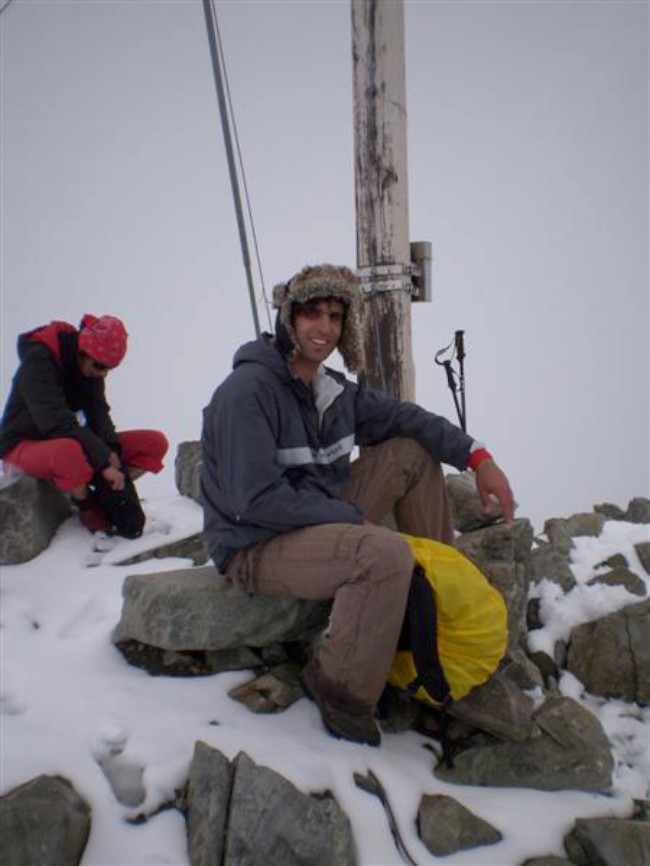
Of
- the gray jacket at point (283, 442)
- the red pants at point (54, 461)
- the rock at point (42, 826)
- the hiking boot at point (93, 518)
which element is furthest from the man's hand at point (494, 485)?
the hiking boot at point (93, 518)

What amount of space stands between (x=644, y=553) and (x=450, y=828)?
3896 mm

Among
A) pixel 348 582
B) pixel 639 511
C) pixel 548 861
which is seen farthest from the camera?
pixel 639 511

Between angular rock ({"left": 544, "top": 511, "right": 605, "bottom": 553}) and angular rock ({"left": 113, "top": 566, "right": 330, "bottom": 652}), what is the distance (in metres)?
3.43

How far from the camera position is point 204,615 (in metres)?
3.51

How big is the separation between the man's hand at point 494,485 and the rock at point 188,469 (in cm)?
376

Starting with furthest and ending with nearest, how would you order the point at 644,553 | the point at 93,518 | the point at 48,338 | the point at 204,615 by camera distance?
1. the point at 644,553
2. the point at 93,518
3. the point at 48,338
4. the point at 204,615

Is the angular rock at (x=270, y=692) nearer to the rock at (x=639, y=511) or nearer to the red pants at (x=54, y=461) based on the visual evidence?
the red pants at (x=54, y=461)

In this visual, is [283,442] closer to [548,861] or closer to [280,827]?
[280,827]

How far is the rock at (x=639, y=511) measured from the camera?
23.4 ft

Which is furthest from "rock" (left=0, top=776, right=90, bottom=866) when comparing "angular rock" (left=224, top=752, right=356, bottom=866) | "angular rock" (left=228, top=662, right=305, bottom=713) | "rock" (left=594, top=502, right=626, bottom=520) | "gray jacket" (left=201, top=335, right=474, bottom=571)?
"rock" (left=594, top=502, right=626, bottom=520)

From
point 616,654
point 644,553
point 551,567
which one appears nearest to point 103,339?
point 551,567

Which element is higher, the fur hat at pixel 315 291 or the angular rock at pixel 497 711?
the fur hat at pixel 315 291

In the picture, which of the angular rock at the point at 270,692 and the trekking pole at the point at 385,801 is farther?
the angular rock at the point at 270,692

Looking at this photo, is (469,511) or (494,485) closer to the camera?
(494,485)
